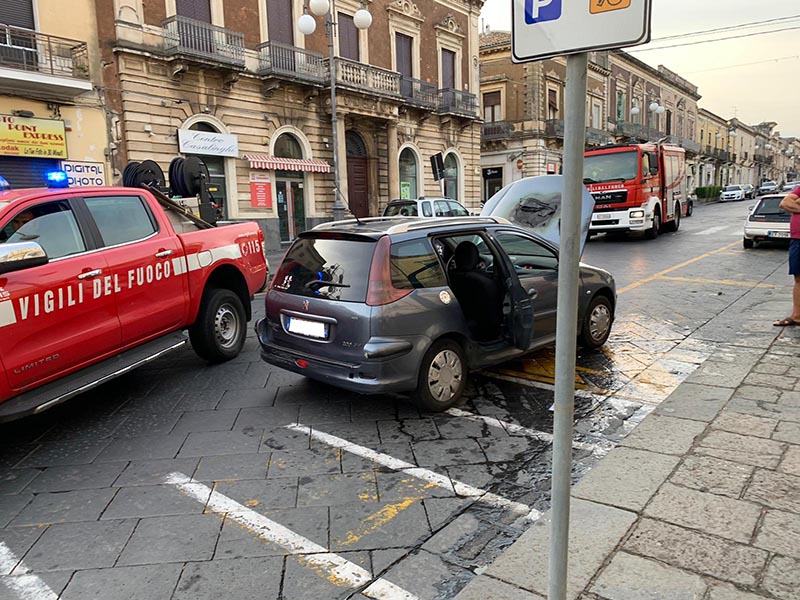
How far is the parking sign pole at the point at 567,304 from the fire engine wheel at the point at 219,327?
15.9 ft

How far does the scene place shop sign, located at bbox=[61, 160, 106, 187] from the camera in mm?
15781

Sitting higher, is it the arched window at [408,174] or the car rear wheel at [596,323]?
the arched window at [408,174]

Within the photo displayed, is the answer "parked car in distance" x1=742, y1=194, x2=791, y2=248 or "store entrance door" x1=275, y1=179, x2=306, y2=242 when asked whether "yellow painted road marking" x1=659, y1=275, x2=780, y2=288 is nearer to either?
"parked car in distance" x1=742, y1=194, x2=791, y2=248

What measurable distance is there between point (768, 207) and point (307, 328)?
14.8 meters

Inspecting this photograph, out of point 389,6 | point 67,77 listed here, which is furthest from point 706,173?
point 67,77

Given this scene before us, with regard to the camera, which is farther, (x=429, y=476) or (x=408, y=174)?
(x=408, y=174)

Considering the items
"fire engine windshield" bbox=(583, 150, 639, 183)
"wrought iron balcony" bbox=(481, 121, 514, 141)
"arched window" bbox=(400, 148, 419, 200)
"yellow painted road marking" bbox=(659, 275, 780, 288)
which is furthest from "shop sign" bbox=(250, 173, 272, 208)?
"wrought iron balcony" bbox=(481, 121, 514, 141)

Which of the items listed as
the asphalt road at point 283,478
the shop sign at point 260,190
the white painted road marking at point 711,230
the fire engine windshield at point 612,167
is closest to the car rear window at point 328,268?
the asphalt road at point 283,478

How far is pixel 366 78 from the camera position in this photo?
2369 cm

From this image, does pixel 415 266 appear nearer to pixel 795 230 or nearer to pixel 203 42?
pixel 795 230

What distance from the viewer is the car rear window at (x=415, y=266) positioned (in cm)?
465

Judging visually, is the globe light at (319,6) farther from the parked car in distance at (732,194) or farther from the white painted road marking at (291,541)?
the parked car in distance at (732,194)

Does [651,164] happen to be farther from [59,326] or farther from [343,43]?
[59,326]

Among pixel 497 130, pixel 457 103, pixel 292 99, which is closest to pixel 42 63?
pixel 292 99
